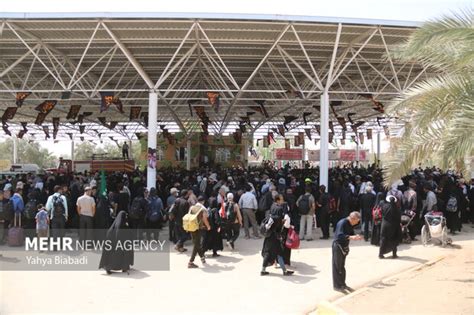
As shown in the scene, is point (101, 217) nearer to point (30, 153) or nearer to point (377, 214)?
point (377, 214)

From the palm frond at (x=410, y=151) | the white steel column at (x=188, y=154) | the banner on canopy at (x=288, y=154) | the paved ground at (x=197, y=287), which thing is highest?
the banner on canopy at (x=288, y=154)

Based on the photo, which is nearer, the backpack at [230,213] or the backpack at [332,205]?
the backpack at [230,213]

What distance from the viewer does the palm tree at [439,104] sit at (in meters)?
6.90

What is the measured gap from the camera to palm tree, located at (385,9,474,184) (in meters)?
6.90

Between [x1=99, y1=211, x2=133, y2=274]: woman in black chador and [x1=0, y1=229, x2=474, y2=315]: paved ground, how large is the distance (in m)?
0.21

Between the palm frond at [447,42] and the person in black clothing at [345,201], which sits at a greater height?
the palm frond at [447,42]

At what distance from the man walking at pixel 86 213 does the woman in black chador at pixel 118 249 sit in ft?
6.80

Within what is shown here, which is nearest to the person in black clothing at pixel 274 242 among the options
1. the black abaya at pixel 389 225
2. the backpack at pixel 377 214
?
the black abaya at pixel 389 225

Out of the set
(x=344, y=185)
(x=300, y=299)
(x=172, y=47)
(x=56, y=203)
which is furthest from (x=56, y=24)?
(x=300, y=299)

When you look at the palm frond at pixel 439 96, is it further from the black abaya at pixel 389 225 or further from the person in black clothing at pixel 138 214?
the person in black clothing at pixel 138 214

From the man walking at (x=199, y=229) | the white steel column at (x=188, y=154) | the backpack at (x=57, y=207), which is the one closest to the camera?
the man walking at (x=199, y=229)

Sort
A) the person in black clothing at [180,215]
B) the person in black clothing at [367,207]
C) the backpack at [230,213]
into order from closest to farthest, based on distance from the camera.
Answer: the person in black clothing at [180,215]
the backpack at [230,213]
the person in black clothing at [367,207]

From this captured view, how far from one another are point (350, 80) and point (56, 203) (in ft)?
49.3

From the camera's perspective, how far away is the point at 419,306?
7051 millimetres
